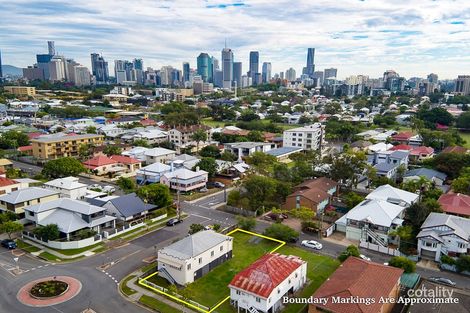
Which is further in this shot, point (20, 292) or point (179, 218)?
point (179, 218)

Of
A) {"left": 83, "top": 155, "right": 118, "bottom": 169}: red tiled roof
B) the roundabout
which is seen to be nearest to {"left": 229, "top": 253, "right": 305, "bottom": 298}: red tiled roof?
the roundabout

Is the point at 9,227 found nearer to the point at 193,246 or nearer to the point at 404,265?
the point at 193,246

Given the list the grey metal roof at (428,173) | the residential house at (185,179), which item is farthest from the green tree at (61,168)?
the grey metal roof at (428,173)

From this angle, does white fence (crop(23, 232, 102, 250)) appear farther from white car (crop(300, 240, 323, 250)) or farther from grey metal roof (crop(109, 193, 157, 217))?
white car (crop(300, 240, 323, 250))

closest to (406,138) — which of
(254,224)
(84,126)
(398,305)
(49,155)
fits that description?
(254,224)

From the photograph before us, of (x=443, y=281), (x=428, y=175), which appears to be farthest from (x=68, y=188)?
(x=428, y=175)

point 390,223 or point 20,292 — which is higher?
point 390,223

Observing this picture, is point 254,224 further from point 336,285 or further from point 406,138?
point 406,138
